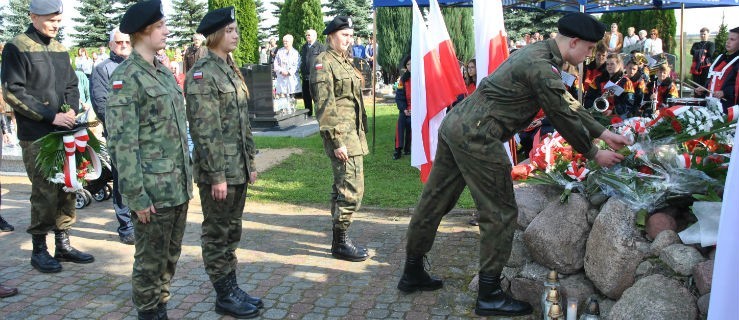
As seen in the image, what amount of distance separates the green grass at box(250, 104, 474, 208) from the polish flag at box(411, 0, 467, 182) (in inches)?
48.1

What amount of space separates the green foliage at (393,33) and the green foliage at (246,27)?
16.1 ft

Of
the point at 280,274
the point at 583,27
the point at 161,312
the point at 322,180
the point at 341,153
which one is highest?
the point at 583,27

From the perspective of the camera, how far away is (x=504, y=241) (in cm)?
429

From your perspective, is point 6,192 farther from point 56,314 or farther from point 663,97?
point 663,97

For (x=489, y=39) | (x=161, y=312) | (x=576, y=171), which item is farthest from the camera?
(x=489, y=39)

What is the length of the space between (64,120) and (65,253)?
1201 mm

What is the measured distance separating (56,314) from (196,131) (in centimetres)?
167

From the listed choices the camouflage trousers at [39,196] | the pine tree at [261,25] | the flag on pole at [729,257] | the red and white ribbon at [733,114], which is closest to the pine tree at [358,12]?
the pine tree at [261,25]

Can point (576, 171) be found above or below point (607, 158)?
below

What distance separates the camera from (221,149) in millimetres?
4176

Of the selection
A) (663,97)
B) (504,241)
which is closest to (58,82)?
(504,241)

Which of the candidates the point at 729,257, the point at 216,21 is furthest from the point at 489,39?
the point at 729,257

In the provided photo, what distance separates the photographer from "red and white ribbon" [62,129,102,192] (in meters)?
5.26

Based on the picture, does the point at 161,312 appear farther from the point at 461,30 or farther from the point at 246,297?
the point at 461,30
